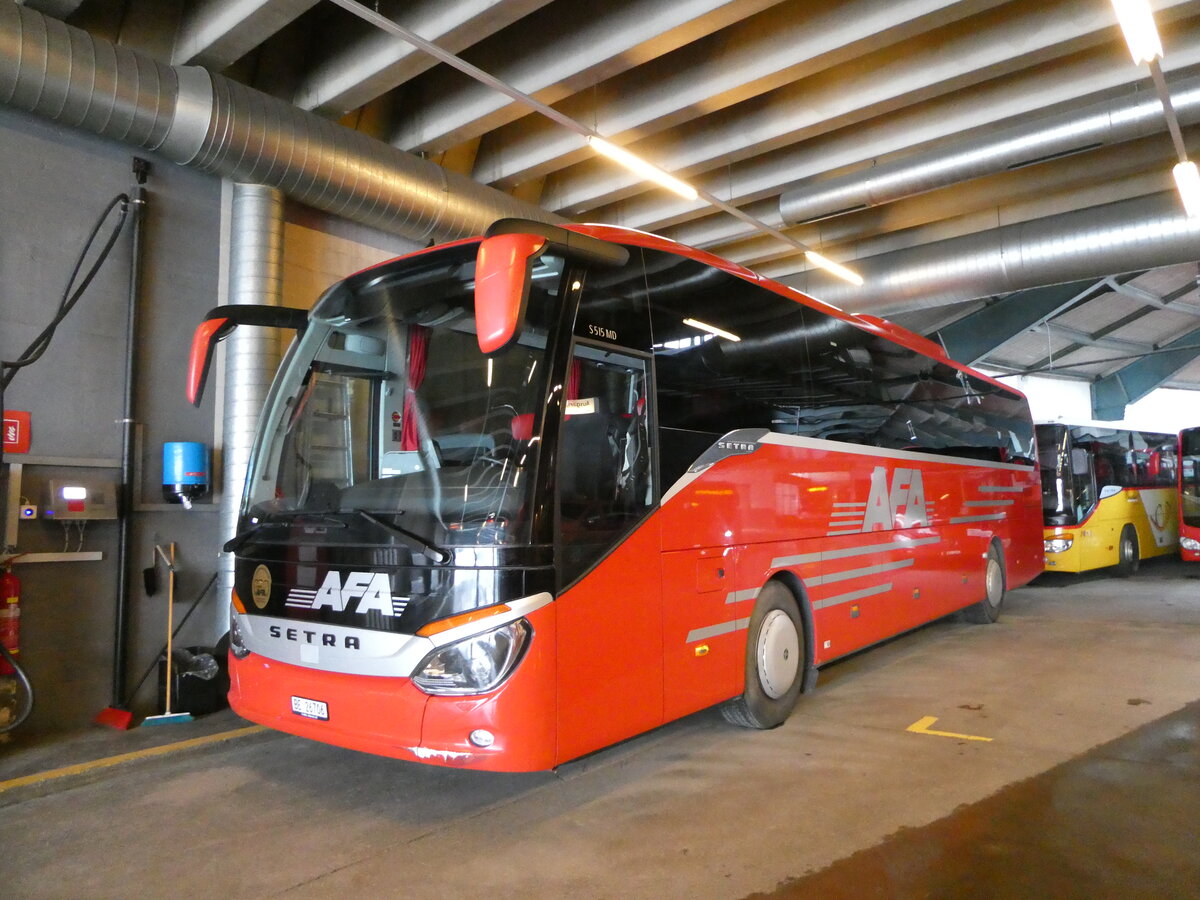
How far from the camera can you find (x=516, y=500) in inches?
139

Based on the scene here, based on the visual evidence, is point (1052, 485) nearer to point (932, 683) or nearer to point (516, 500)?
point (932, 683)

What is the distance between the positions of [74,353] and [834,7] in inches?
247

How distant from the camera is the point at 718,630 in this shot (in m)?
4.72

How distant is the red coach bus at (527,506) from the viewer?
351 centimetres

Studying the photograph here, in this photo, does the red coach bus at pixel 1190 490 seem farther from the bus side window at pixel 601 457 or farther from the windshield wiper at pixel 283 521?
the windshield wiper at pixel 283 521

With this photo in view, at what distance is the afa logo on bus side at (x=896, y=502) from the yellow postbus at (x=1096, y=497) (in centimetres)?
694

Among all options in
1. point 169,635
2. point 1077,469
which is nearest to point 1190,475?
point 1077,469

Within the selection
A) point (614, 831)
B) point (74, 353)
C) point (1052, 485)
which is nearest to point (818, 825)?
point (614, 831)

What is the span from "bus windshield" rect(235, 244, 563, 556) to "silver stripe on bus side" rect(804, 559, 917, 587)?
2.95m

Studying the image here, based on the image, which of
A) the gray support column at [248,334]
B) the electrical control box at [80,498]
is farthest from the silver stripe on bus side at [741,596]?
the electrical control box at [80,498]

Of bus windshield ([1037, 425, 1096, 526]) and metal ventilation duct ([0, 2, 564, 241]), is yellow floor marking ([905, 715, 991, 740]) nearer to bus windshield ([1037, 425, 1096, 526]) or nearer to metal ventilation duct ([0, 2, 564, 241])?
metal ventilation duct ([0, 2, 564, 241])

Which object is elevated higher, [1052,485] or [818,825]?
[1052,485]

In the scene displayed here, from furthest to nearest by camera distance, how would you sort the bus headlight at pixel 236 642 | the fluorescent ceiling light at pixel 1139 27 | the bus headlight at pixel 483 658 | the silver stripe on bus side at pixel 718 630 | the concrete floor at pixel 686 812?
the fluorescent ceiling light at pixel 1139 27, the silver stripe on bus side at pixel 718 630, the bus headlight at pixel 236 642, the bus headlight at pixel 483 658, the concrete floor at pixel 686 812

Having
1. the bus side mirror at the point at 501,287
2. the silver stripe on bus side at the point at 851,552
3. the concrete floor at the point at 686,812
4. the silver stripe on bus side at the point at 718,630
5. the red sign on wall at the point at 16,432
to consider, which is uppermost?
the bus side mirror at the point at 501,287
